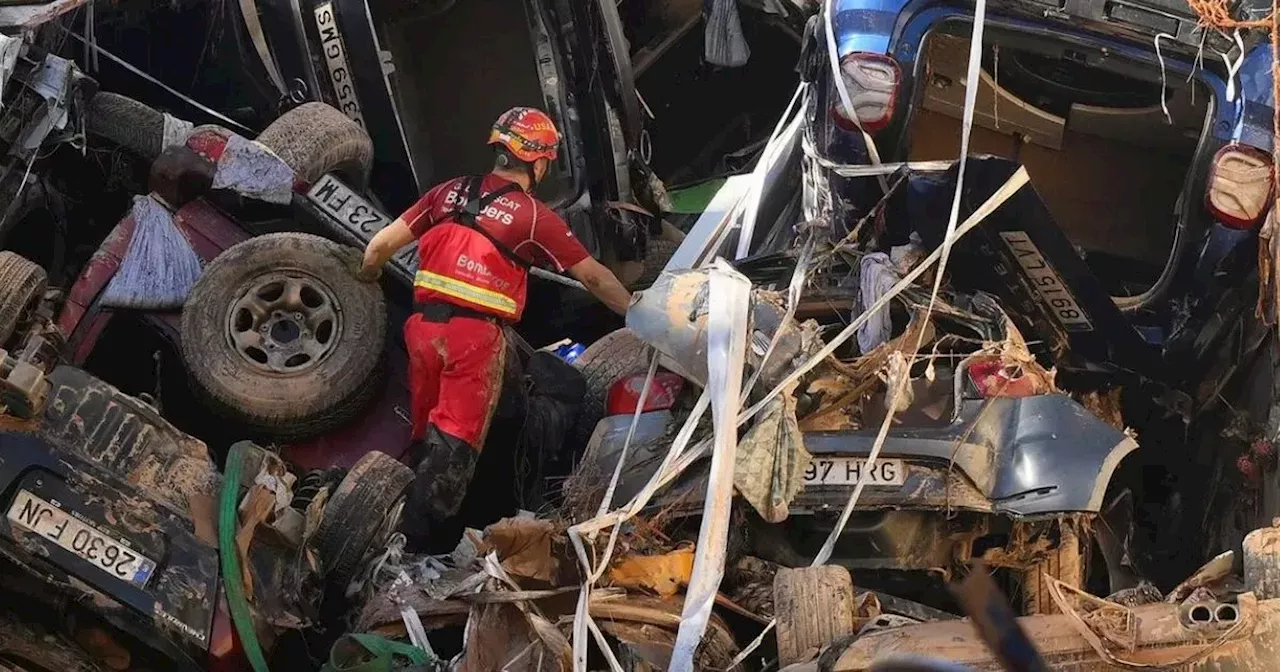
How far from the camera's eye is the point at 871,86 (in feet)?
17.6

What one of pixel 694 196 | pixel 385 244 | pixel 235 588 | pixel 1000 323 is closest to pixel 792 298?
pixel 1000 323

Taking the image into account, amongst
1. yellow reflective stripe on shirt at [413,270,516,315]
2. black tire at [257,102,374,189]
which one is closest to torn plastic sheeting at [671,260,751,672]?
yellow reflective stripe on shirt at [413,270,516,315]

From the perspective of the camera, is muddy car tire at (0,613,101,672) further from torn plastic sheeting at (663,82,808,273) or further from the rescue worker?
torn plastic sheeting at (663,82,808,273)

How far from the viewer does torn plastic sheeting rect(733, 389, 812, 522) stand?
438 centimetres

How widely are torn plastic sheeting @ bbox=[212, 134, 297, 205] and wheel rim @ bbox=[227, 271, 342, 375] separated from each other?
0.57 meters

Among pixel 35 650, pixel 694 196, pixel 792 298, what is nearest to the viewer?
pixel 35 650

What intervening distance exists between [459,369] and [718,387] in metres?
1.35

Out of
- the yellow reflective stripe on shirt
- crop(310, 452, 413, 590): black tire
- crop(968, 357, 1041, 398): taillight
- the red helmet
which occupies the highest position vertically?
crop(968, 357, 1041, 398): taillight

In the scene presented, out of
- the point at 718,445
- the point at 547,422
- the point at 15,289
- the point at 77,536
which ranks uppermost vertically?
the point at 718,445

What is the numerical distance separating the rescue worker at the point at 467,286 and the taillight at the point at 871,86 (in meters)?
1.05

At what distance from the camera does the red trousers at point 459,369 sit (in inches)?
218

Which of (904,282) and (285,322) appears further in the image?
(285,322)

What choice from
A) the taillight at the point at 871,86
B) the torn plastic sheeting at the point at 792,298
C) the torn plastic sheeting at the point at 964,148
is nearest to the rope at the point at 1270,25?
the torn plastic sheeting at the point at 964,148

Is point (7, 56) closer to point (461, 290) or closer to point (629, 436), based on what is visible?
point (461, 290)
